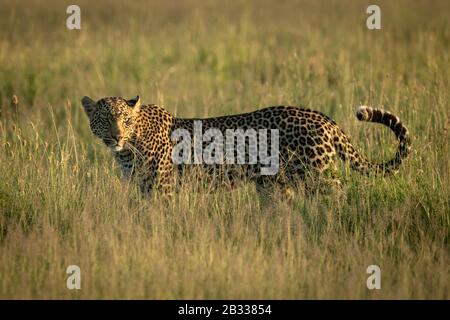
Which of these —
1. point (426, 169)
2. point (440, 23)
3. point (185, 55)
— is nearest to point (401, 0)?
point (440, 23)

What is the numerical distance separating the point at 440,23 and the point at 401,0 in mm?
4947

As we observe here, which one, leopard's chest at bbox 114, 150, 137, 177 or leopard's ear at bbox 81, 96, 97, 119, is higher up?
leopard's ear at bbox 81, 96, 97, 119

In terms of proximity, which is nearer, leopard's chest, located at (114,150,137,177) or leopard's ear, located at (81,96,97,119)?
leopard's chest, located at (114,150,137,177)

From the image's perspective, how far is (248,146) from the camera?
31.1 ft

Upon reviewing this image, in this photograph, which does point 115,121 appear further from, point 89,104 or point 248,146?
point 248,146

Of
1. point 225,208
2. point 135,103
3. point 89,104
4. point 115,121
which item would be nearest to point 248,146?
point 225,208

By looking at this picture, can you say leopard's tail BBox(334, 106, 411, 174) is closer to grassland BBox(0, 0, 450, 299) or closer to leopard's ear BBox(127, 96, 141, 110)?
grassland BBox(0, 0, 450, 299)

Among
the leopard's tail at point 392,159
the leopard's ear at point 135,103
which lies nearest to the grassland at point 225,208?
the leopard's tail at point 392,159

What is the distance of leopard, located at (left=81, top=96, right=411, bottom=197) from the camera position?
9.26m

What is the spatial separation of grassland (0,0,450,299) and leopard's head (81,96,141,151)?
437 millimetres

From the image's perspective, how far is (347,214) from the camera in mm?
8984

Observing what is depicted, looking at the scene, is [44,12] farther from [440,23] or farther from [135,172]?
[135,172]

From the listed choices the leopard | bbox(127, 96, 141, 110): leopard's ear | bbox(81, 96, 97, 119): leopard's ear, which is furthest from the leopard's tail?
bbox(81, 96, 97, 119): leopard's ear

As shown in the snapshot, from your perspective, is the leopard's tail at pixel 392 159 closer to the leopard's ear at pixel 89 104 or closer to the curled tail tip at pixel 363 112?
the curled tail tip at pixel 363 112
